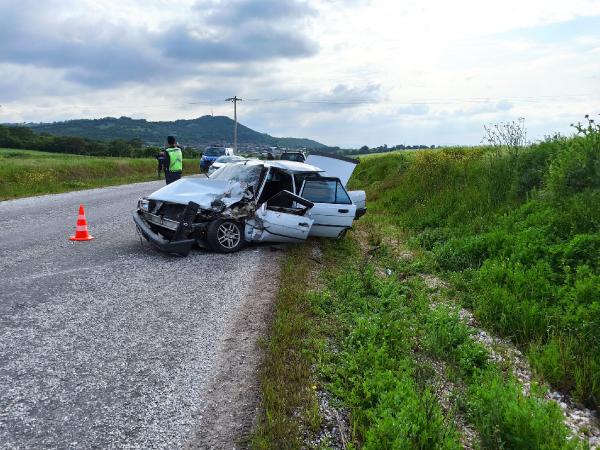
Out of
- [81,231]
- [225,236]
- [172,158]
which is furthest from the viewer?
[172,158]

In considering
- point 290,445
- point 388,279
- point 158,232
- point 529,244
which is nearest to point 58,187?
point 158,232

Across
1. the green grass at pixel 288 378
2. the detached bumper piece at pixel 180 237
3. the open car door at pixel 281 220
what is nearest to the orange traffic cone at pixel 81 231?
the detached bumper piece at pixel 180 237

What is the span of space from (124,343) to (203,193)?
455 cm

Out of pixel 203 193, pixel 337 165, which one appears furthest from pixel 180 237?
pixel 337 165

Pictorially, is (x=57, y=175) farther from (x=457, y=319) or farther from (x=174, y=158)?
(x=457, y=319)

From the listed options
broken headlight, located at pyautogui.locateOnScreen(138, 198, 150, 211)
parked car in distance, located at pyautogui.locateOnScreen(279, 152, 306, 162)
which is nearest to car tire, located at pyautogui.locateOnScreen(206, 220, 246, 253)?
broken headlight, located at pyautogui.locateOnScreen(138, 198, 150, 211)

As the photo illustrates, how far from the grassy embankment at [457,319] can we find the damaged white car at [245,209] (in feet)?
2.11

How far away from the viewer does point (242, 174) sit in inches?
399

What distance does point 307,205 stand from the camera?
9.47m

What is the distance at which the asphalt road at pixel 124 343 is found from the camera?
3674 millimetres

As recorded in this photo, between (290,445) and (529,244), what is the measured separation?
226 inches

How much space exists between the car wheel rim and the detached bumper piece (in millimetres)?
646

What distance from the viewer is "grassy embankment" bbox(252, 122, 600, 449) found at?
3.81 metres

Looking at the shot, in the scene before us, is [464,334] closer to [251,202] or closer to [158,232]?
[251,202]
